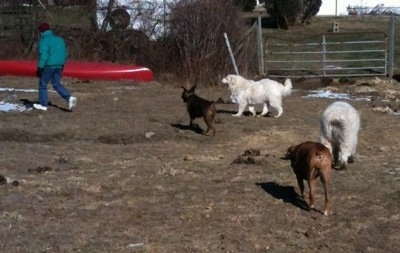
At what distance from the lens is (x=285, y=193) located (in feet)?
28.6

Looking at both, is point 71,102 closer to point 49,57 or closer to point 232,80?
point 49,57

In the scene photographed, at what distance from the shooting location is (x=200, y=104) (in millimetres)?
12719

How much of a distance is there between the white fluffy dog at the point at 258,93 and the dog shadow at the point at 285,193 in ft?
18.9

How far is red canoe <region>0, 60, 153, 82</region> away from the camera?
20.8m

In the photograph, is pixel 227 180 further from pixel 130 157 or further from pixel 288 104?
pixel 288 104

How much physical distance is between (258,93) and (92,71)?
7240mm

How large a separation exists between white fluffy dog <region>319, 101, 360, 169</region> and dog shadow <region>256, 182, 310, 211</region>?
1111 mm

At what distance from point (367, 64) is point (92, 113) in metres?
12.8

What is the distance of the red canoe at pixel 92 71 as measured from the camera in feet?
68.2

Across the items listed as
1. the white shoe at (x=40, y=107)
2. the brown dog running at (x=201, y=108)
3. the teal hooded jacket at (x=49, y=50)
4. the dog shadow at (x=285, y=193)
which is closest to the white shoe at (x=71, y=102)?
the white shoe at (x=40, y=107)

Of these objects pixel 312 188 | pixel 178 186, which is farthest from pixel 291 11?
pixel 312 188

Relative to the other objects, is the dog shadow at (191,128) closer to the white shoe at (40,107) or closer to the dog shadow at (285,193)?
the white shoe at (40,107)

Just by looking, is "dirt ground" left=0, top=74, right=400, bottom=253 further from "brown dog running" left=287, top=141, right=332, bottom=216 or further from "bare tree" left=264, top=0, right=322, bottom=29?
"bare tree" left=264, top=0, right=322, bottom=29

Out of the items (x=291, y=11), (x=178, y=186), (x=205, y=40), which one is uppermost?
(x=291, y=11)
